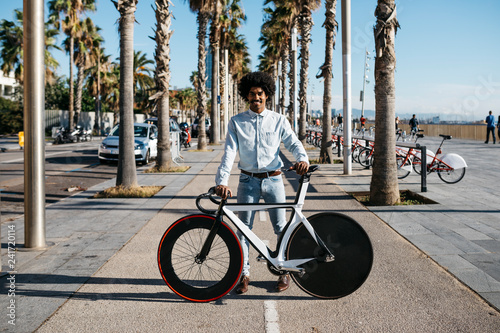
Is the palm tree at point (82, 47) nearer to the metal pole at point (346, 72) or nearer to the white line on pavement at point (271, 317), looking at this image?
the metal pole at point (346, 72)

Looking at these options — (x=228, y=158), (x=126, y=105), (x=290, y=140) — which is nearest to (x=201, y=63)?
(x=126, y=105)

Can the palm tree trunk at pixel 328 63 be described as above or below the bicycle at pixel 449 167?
above

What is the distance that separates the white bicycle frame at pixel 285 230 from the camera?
3.84 meters

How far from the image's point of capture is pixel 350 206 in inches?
331

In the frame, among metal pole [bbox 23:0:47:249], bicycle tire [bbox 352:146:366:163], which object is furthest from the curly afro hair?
bicycle tire [bbox 352:146:366:163]

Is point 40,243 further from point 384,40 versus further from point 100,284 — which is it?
point 384,40

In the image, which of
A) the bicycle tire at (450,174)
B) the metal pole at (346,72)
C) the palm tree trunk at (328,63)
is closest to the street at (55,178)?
the metal pole at (346,72)

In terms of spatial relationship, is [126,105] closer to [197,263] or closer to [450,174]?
[197,263]

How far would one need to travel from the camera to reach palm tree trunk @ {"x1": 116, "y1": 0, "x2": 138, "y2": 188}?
9992mm

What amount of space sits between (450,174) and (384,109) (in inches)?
154

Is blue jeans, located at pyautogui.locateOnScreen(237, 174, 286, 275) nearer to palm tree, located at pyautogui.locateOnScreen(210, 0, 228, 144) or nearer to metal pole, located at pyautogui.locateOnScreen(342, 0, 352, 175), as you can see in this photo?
metal pole, located at pyautogui.locateOnScreen(342, 0, 352, 175)

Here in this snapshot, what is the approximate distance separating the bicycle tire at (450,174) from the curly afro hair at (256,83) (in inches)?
330

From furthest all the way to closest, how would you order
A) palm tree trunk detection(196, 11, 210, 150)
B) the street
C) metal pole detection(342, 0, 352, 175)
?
palm tree trunk detection(196, 11, 210, 150)
metal pole detection(342, 0, 352, 175)
the street

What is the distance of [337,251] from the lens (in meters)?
3.88
